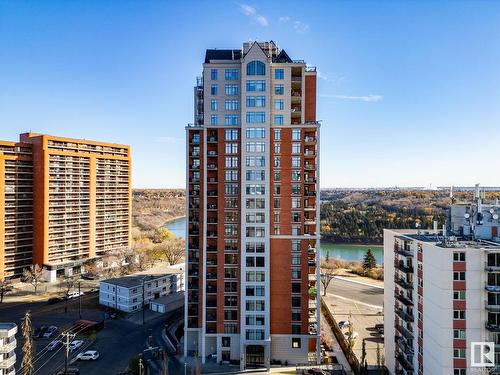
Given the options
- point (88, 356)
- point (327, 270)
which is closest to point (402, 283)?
point (88, 356)

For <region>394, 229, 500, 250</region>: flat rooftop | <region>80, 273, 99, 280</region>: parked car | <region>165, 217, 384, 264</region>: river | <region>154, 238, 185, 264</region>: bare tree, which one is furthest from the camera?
<region>165, 217, 384, 264</region>: river

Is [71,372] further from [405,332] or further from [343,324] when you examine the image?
[343,324]

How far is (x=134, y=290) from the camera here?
1463 inches

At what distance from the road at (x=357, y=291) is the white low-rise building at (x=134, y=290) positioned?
62.9ft

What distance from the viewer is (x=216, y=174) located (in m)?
26.8

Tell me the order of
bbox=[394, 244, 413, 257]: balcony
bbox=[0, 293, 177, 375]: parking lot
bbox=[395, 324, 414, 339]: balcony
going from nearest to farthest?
bbox=[395, 324, 414, 339]: balcony < bbox=[394, 244, 413, 257]: balcony < bbox=[0, 293, 177, 375]: parking lot

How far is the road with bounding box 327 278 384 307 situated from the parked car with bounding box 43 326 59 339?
1130 inches

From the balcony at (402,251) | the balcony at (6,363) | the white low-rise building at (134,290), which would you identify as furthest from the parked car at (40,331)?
the balcony at (402,251)

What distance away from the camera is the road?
136 ft

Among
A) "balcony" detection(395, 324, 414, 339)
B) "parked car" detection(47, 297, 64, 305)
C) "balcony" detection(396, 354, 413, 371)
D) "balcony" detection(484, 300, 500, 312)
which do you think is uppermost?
"balcony" detection(484, 300, 500, 312)

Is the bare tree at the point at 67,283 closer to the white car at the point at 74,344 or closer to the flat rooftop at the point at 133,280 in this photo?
the flat rooftop at the point at 133,280

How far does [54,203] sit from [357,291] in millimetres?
40167

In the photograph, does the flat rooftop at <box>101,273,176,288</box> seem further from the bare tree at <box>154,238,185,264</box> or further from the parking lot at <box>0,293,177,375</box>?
the bare tree at <box>154,238,185,264</box>

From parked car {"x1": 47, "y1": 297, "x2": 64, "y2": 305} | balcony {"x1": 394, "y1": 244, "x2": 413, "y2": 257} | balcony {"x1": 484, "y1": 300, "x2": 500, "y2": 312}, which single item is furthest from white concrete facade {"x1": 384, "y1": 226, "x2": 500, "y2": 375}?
parked car {"x1": 47, "y1": 297, "x2": 64, "y2": 305}
